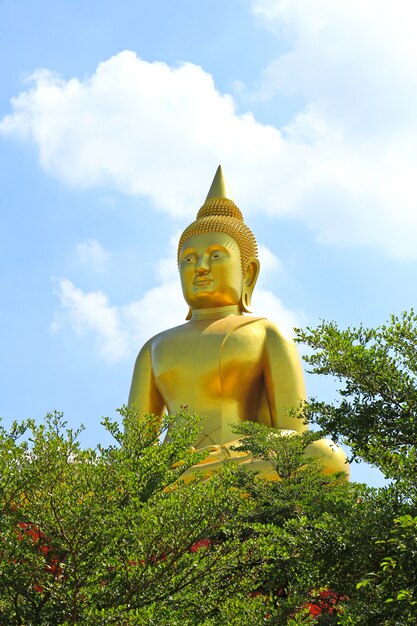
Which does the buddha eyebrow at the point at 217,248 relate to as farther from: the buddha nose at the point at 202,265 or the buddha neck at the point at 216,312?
the buddha neck at the point at 216,312

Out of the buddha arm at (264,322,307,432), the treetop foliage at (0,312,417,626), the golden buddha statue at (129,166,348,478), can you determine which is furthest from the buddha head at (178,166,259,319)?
the treetop foliage at (0,312,417,626)

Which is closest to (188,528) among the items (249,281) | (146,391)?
(146,391)

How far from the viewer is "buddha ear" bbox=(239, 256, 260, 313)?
14.3m

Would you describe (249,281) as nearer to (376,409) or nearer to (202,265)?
(202,265)

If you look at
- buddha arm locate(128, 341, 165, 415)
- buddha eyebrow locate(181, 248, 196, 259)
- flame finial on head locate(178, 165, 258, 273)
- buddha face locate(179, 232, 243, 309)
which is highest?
flame finial on head locate(178, 165, 258, 273)

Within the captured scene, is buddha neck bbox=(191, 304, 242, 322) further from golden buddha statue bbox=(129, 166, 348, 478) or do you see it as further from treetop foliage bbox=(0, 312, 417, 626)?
treetop foliage bbox=(0, 312, 417, 626)

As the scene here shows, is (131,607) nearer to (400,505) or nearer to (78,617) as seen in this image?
(78,617)

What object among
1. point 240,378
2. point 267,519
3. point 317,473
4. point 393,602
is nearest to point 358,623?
point 393,602

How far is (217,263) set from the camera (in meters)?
14.0

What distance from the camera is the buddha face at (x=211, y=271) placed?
45.8 feet

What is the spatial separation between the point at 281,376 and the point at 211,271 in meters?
1.95

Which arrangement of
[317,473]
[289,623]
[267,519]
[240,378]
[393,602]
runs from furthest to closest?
1. [240,378]
2. [317,473]
3. [267,519]
4. [289,623]
5. [393,602]

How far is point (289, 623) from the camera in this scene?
6.74 meters

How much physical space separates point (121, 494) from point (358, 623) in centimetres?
201
